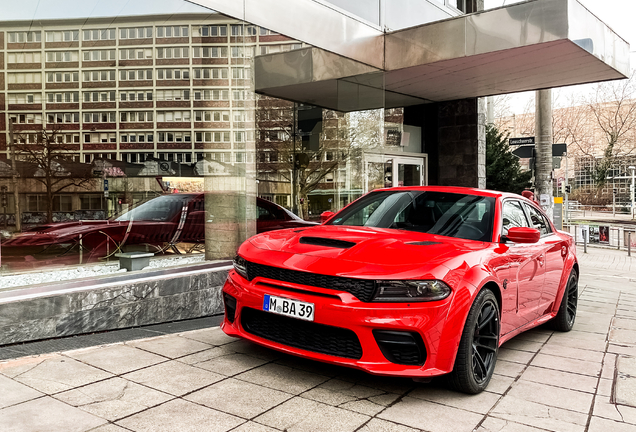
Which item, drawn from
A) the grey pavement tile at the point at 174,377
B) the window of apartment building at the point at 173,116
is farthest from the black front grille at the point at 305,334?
the window of apartment building at the point at 173,116

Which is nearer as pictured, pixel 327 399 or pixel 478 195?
pixel 327 399

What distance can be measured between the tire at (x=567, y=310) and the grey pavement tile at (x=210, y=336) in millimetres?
3446

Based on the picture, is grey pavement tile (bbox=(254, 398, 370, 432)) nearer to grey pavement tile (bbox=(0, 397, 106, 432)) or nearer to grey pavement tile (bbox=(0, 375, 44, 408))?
grey pavement tile (bbox=(0, 397, 106, 432))

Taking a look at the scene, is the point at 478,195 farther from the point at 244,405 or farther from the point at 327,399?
the point at 244,405

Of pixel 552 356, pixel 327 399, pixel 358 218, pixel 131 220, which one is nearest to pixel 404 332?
pixel 327 399

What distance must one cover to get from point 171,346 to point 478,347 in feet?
8.39

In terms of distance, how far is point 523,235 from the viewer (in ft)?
13.4

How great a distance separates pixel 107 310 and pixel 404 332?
10.7ft

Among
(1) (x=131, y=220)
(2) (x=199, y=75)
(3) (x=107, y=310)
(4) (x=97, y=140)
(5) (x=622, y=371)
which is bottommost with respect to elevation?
(5) (x=622, y=371)

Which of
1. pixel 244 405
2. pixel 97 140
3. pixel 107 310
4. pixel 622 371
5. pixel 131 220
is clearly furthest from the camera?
pixel 97 140

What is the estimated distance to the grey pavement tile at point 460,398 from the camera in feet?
11.1

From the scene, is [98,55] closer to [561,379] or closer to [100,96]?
[100,96]

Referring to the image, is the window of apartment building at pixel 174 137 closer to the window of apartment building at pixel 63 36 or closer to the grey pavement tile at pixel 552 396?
the window of apartment building at pixel 63 36

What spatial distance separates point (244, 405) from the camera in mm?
3229
